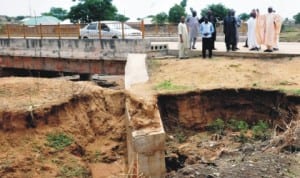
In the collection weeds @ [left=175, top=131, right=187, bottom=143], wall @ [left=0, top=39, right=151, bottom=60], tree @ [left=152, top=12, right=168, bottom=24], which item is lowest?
weeds @ [left=175, top=131, right=187, bottom=143]

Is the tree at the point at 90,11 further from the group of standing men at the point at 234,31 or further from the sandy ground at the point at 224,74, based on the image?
the sandy ground at the point at 224,74

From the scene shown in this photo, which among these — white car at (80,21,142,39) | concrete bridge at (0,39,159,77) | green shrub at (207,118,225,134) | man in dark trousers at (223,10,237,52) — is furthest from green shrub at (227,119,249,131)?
white car at (80,21,142,39)

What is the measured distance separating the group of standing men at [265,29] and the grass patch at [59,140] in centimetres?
798

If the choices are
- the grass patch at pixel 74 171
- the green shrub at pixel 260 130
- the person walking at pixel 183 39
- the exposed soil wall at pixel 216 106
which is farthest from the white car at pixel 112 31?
the grass patch at pixel 74 171

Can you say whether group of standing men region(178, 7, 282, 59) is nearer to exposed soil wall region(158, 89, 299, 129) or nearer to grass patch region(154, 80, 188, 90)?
grass patch region(154, 80, 188, 90)

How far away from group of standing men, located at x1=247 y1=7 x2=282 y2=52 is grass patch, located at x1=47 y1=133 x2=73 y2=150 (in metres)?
7.98

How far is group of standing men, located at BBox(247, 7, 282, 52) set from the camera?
14.2 metres

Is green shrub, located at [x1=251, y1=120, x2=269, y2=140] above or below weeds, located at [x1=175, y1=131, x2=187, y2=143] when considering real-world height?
above

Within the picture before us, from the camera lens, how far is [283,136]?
689cm

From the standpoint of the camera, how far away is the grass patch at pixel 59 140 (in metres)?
9.28

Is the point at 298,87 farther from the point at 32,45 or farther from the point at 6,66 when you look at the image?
the point at 6,66

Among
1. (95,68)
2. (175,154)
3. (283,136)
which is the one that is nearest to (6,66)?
(95,68)

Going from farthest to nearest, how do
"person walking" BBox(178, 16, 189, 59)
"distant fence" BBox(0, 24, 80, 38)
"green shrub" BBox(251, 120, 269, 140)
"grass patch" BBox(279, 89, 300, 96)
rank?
"distant fence" BBox(0, 24, 80, 38) < "person walking" BBox(178, 16, 189, 59) < "grass patch" BBox(279, 89, 300, 96) < "green shrub" BBox(251, 120, 269, 140)

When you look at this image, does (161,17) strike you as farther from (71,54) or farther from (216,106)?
(216,106)
